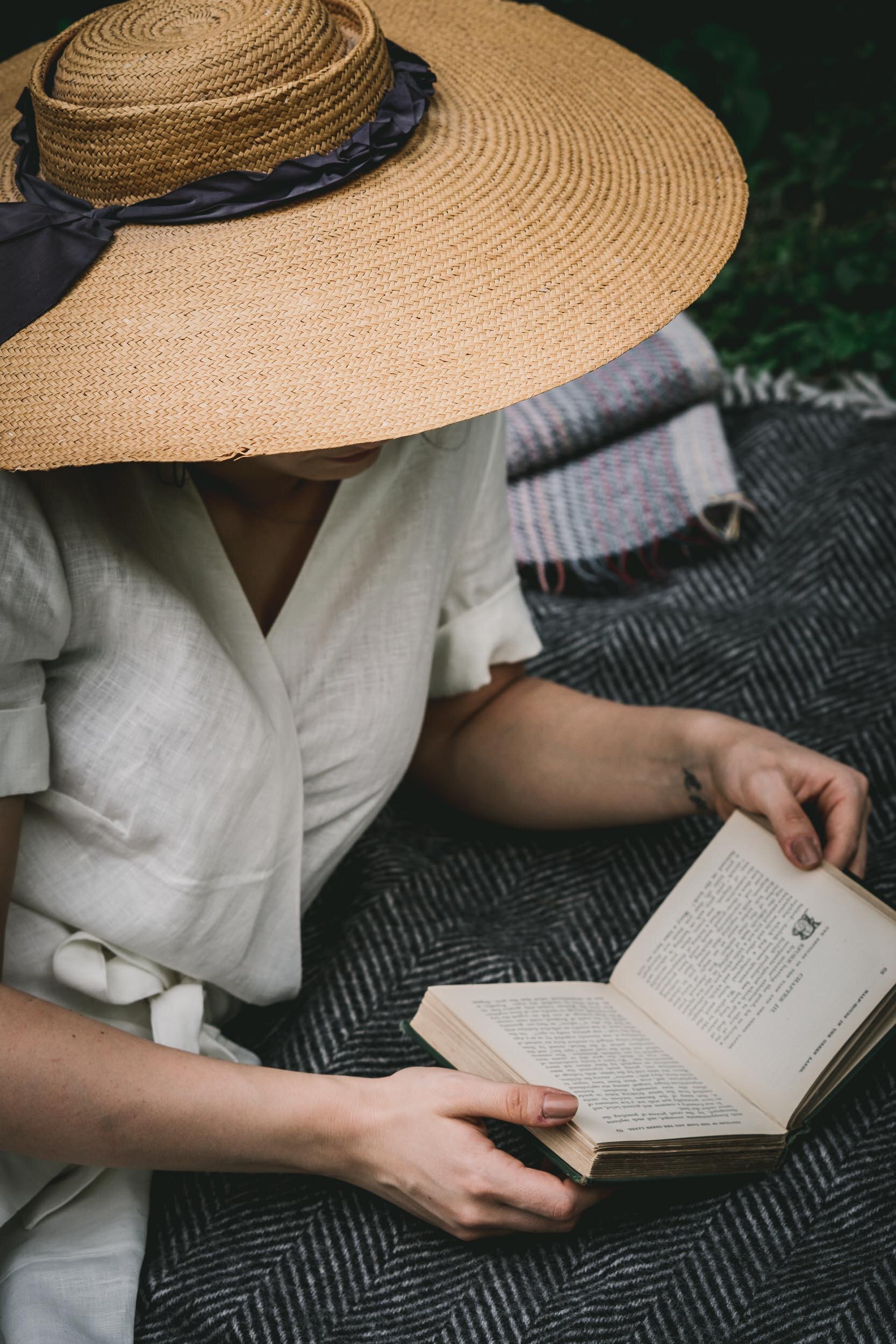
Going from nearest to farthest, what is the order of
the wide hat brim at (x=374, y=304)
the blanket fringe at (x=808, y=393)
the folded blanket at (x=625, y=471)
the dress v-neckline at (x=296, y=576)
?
1. the wide hat brim at (x=374, y=304)
2. the dress v-neckline at (x=296, y=576)
3. the folded blanket at (x=625, y=471)
4. the blanket fringe at (x=808, y=393)

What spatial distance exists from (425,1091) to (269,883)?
211mm

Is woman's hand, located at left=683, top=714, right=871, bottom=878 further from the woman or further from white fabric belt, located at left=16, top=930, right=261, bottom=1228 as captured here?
white fabric belt, located at left=16, top=930, right=261, bottom=1228

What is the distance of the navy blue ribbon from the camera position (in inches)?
27.6

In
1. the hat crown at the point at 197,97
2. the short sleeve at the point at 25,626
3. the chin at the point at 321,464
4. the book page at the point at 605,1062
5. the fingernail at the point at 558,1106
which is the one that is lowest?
the book page at the point at 605,1062

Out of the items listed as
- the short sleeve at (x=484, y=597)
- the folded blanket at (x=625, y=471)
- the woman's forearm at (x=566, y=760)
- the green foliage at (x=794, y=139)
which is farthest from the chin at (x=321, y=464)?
the green foliage at (x=794, y=139)

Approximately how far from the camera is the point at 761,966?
0.91 m

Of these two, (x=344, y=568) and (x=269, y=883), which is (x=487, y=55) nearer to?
(x=344, y=568)

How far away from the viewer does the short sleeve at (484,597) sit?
3.58ft

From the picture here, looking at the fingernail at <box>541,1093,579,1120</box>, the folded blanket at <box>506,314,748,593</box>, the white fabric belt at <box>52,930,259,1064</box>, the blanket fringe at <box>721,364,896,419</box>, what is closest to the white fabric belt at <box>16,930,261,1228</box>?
the white fabric belt at <box>52,930,259,1064</box>

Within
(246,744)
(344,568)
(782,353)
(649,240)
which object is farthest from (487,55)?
(782,353)

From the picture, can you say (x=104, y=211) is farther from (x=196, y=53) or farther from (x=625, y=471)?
(x=625, y=471)

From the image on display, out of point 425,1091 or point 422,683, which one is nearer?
point 425,1091

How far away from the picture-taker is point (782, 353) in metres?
2.09

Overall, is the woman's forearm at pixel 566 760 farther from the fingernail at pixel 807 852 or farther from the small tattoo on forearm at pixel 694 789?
the fingernail at pixel 807 852
